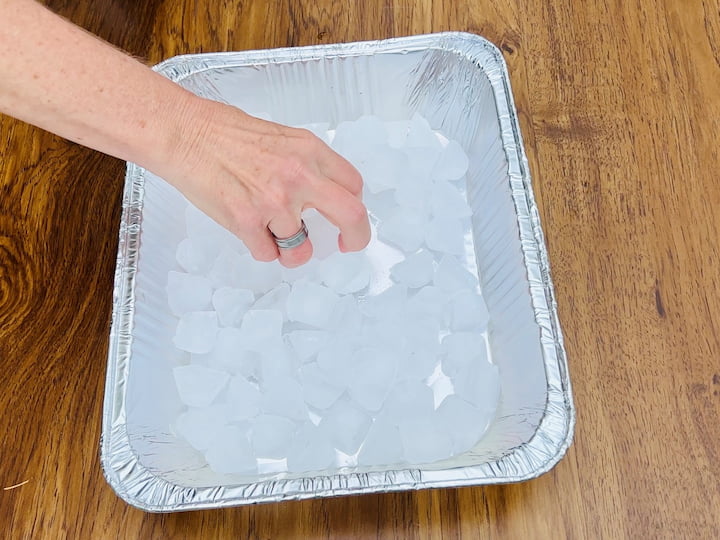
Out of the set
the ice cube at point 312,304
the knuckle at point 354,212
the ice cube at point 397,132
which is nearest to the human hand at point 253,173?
the knuckle at point 354,212

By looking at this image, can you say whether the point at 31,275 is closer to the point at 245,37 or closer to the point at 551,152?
the point at 245,37

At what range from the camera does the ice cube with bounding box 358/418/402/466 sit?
0.69 meters

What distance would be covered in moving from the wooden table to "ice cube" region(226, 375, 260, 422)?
0.35 ft

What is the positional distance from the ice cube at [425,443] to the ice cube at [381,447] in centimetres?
1

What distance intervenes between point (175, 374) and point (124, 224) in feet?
0.63

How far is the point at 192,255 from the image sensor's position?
0.80 meters

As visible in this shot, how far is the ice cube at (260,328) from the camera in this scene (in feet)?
2.47

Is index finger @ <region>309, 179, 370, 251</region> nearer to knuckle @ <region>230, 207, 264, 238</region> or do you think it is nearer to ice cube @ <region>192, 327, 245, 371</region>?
knuckle @ <region>230, 207, 264, 238</region>

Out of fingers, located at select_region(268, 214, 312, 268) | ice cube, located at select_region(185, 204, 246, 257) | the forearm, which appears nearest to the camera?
the forearm

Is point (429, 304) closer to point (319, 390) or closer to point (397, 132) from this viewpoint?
point (319, 390)

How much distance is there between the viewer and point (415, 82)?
87 cm

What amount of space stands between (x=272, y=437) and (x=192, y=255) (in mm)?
260

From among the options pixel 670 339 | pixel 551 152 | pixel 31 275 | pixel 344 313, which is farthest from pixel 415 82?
pixel 31 275

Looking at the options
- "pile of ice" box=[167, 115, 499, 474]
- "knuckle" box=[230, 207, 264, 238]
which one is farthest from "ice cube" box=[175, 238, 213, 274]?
"knuckle" box=[230, 207, 264, 238]
